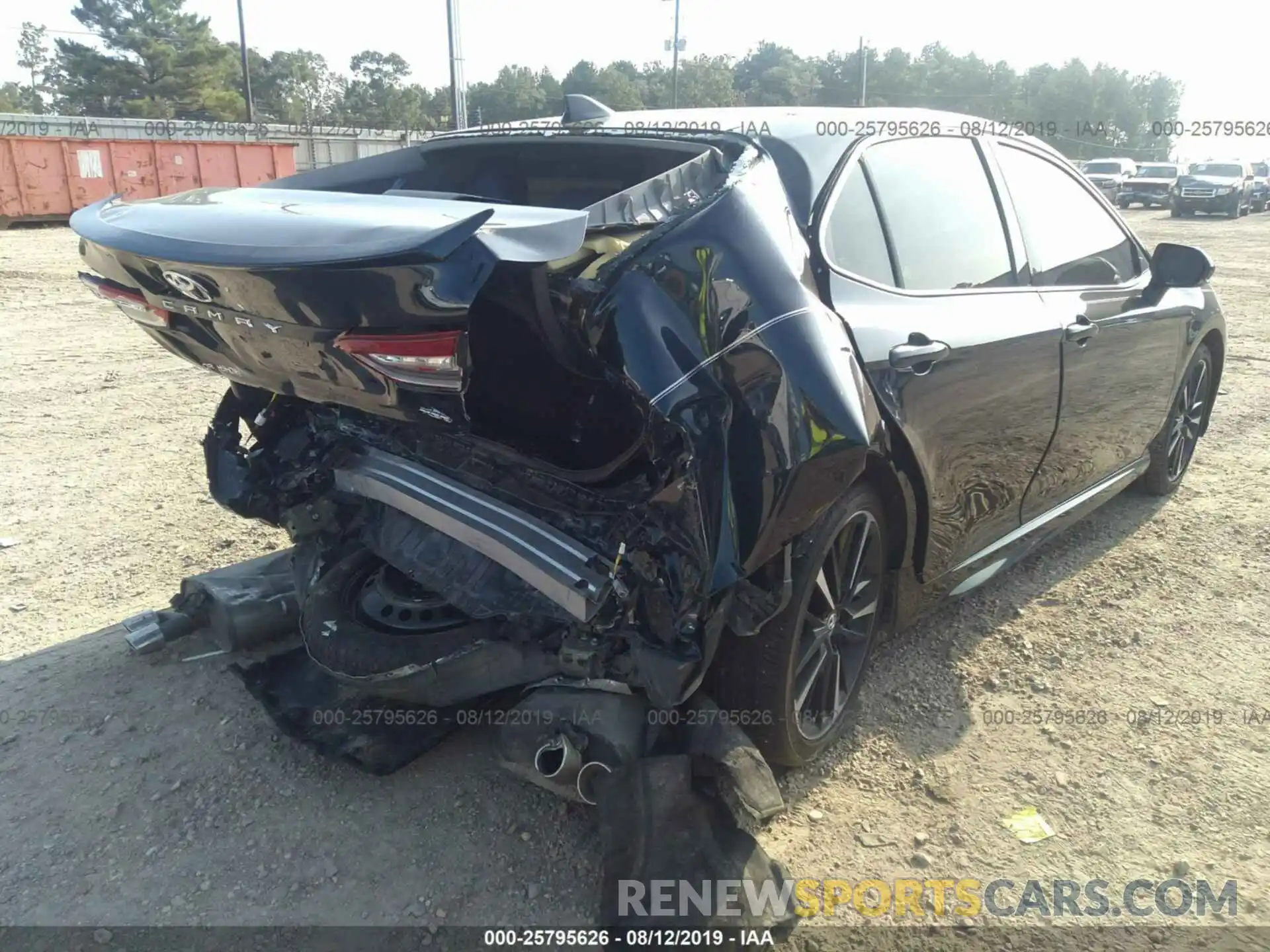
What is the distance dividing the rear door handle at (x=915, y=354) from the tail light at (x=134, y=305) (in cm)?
196

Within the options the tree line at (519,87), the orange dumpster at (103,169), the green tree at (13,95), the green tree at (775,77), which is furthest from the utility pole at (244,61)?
the green tree at (13,95)

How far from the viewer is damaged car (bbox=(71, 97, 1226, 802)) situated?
83.7 inches

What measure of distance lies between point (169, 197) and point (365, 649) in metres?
1.48

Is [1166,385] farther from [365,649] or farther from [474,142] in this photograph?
[365,649]

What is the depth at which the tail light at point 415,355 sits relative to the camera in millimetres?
2047

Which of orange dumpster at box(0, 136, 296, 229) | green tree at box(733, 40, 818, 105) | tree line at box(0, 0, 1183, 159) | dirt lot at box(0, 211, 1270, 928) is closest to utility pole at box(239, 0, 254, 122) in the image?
tree line at box(0, 0, 1183, 159)

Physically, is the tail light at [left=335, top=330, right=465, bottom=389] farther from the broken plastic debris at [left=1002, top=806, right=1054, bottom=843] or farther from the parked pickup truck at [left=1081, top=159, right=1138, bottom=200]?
the parked pickup truck at [left=1081, top=159, right=1138, bottom=200]

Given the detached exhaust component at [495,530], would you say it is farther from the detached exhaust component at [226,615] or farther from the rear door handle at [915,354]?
the rear door handle at [915,354]

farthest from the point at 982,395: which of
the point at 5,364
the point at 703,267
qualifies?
the point at 5,364

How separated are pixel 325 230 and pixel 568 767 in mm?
1375

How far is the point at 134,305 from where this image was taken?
2.57 meters

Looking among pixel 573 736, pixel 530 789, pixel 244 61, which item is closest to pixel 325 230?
pixel 573 736

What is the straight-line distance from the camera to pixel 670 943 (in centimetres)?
214

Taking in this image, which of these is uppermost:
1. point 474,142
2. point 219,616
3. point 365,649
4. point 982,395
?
point 474,142
